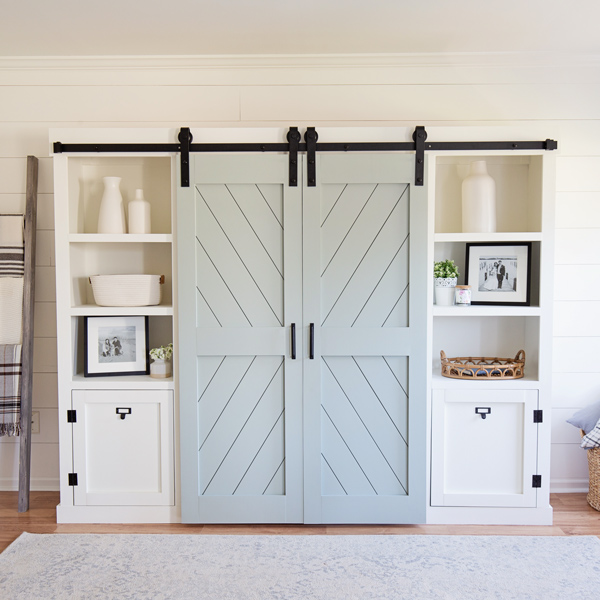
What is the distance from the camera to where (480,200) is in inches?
108

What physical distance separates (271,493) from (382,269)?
48.8 inches

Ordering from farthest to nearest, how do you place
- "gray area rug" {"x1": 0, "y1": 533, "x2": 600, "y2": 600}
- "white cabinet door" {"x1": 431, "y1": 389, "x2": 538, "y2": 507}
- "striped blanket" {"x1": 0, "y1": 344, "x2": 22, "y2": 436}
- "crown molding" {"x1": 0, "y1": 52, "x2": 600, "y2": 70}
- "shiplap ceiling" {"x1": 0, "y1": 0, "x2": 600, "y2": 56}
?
1. "crown molding" {"x1": 0, "y1": 52, "x2": 600, "y2": 70}
2. "striped blanket" {"x1": 0, "y1": 344, "x2": 22, "y2": 436}
3. "white cabinet door" {"x1": 431, "y1": 389, "x2": 538, "y2": 507}
4. "shiplap ceiling" {"x1": 0, "y1": 0, "x2": 600, "y2": 56}
5. "gray area rug" {"x1": 0, "y1": 533, "x2": 600, "y2": 600}

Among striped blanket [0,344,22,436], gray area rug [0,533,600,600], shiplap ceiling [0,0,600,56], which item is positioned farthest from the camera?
striped blanket [0,344,22,436]

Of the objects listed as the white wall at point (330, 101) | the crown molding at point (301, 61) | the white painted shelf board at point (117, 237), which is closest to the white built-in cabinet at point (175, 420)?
the white painted shelf board at point (117, 237)

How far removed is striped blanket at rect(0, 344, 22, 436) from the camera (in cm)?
285

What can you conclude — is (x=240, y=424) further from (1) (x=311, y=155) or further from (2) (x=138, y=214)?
(1) (x=311, y=155)

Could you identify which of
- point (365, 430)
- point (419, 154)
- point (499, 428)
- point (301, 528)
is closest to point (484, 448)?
point (499, 428)

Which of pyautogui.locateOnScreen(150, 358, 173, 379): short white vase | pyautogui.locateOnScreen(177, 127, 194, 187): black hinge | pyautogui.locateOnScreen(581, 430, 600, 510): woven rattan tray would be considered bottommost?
pyautogui.locateOnScreen(581, 430, 600, 510): woven rattan tray

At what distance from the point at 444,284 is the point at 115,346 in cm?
174

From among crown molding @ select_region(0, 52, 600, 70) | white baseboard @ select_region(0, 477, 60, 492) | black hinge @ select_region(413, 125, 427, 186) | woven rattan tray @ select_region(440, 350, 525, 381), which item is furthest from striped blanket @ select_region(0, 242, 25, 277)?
woven rattan tray @ select_region(440, 350, 525, 381)

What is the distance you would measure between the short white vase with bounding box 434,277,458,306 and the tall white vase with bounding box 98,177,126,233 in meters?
1.67

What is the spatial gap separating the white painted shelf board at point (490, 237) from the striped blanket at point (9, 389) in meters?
2.30

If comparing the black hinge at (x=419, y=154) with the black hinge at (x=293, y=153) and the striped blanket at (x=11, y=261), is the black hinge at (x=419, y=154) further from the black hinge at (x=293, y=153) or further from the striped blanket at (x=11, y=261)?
the striped blanket at (x=11, y=261)

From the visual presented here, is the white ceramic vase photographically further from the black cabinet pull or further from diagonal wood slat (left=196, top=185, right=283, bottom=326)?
the black cabinet pull
